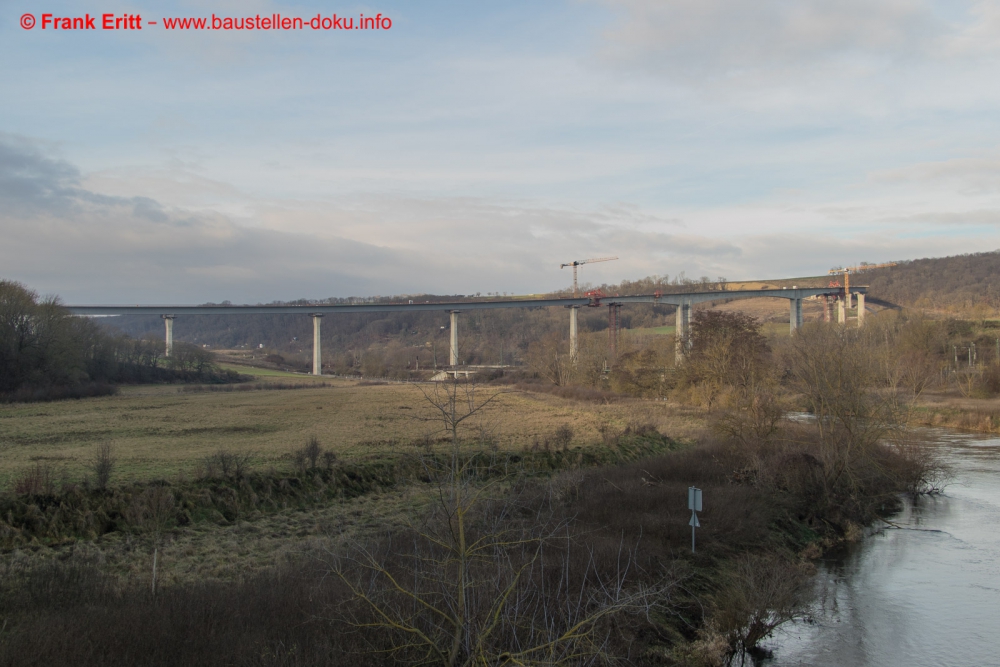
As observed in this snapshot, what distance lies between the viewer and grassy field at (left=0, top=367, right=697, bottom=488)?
27.8 m

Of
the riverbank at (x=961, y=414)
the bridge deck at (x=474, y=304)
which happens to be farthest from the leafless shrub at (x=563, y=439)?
the bridge deck at (x=474, y=304)

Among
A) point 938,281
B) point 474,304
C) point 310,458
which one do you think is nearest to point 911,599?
point 310,458

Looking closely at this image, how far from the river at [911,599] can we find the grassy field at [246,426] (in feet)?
30.2

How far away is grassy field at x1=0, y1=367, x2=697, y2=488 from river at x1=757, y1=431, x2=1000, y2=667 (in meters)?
9.20

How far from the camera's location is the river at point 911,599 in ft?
45.0

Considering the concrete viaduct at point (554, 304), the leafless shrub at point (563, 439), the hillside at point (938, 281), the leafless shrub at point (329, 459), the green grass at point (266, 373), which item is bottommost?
the green grass at point (266, 373)

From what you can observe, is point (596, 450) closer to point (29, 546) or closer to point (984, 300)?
point (29, 546)

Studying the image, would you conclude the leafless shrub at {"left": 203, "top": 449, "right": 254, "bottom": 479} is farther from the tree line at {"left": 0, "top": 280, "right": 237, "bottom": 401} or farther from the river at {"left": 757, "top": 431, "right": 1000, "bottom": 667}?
the tree line at {"left": 0, "top": 280, "right": 237, "bottom": 401}

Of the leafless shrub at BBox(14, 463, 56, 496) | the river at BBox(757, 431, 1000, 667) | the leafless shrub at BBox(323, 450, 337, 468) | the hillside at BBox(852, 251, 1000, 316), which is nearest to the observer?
the river at BBox(757, 431, 1000, 667)

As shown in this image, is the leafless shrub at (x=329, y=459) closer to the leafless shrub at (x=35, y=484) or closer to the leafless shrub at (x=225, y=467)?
the leafless shrub at (x=225, y=467)

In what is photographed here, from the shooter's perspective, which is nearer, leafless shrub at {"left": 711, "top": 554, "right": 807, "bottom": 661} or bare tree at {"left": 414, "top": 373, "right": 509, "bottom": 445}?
bare tree at {"left": 414, "top": 373, "right": 509, "bottom": 445}

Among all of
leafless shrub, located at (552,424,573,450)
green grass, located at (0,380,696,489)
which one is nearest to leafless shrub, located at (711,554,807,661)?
green grass, located at (0,380,696,489)

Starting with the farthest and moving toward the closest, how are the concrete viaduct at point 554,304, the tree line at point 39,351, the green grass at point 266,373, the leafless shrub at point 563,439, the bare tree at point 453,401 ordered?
the green grass at point 266,373 → the concrete viaduct at point 554,304 → the tree line at point 39,351 → the leafless shrub at point 563,439 → the bare tree at point 453,401

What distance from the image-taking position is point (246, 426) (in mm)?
42250
